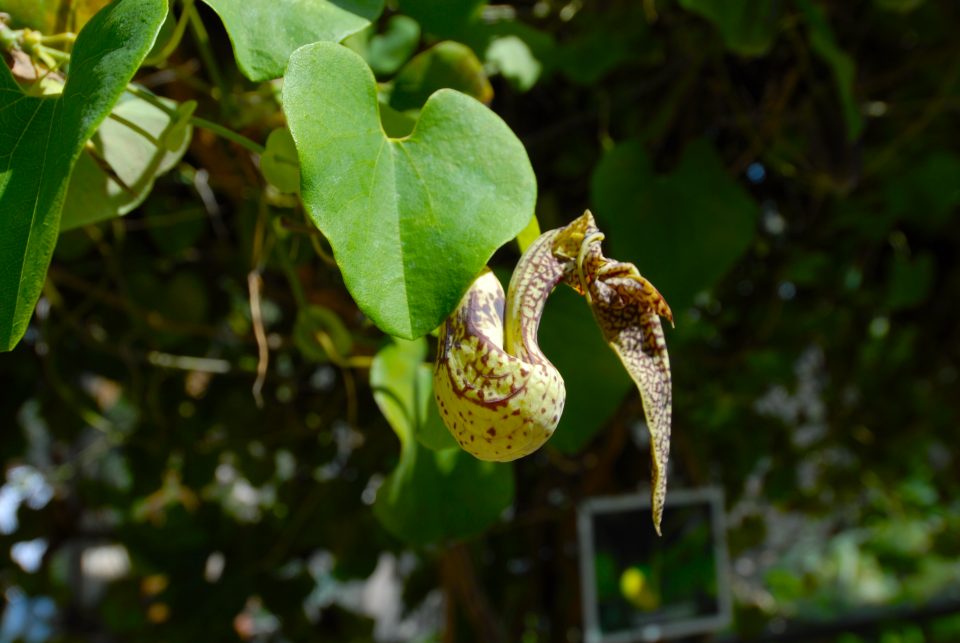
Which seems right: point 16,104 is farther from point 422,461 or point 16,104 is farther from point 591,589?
point 591,589

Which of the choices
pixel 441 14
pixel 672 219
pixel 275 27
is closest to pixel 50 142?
pixel 275 27

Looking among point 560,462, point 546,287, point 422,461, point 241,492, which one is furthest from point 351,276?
point 241,492

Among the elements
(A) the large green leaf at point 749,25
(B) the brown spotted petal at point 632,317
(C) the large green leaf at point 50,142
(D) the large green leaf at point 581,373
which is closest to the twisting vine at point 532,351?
(B) the brown spotted petal at point 632,317

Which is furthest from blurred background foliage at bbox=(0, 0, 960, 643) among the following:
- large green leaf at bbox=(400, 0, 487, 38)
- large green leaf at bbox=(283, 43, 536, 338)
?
large green leaf at bbox=(283, 43, 536, 338)

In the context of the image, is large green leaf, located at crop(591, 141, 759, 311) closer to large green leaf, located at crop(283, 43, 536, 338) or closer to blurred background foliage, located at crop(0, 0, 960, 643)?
blurred background foliage, located at crop(0, 0, 960, 643)

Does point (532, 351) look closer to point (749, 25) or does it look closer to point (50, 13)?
point (50, 13)

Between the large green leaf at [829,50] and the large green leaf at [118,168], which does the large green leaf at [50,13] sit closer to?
the large green leaf at [118,168]
